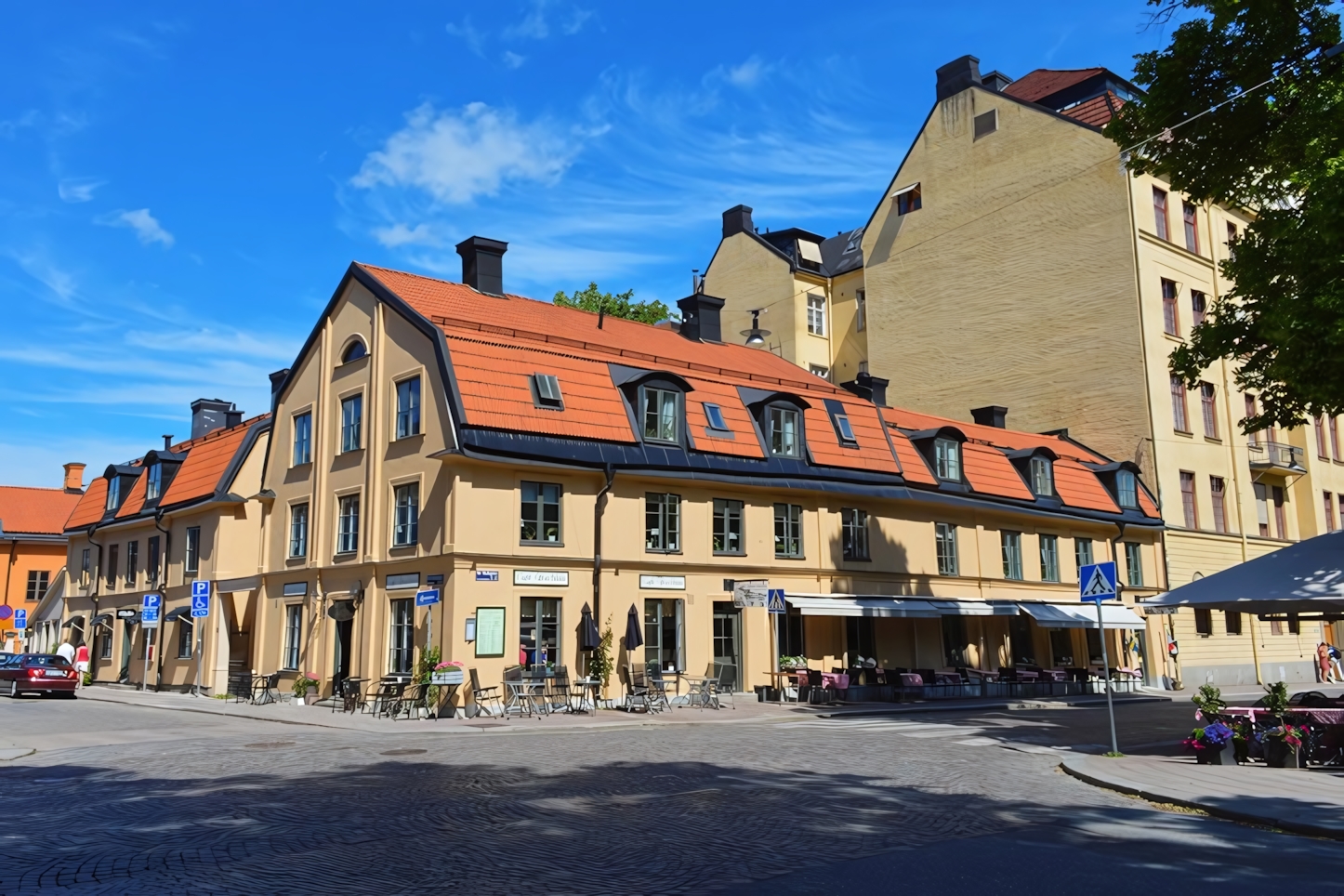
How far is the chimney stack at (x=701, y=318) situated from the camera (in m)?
38.9

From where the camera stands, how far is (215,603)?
32125 millimetres

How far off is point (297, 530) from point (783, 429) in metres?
14.1

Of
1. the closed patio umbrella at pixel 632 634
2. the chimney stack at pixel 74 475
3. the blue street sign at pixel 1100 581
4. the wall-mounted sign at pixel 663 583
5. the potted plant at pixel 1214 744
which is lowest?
the potted plant at pixel 1214 744

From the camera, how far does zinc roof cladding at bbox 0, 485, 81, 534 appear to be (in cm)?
5784

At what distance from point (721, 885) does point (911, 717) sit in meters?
16.5

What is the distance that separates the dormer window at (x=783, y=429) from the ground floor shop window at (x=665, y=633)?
17.1 ft

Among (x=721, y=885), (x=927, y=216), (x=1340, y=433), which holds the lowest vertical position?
(x=721, y=885)

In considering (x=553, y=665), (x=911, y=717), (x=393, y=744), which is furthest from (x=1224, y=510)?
(x=393, y=744)

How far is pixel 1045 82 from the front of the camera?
154 ft

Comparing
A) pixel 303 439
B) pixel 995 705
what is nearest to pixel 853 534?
pixel 995 705

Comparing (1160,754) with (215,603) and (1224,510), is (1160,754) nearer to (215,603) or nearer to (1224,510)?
(215,603)

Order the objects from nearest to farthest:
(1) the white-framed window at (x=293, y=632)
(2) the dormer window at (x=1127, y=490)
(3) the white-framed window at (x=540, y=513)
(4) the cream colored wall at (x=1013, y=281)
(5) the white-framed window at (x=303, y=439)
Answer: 1. (3) the white-framed window at (x=540, y=513)
2. (1) the white-framed window at (x=293, y=632)
3. (5) the white-framed window at (x=303, y=439)
4. (2) the dormer window at (x=1127, y=490)
5. (4) the cream colored wall at (x=1013, y=281)

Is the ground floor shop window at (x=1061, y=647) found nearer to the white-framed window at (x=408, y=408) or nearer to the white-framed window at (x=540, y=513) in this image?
the white-framed window at (x=540, y=513)

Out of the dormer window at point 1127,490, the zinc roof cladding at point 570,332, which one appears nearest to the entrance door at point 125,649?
the zinc roof cladding at point 570,332
